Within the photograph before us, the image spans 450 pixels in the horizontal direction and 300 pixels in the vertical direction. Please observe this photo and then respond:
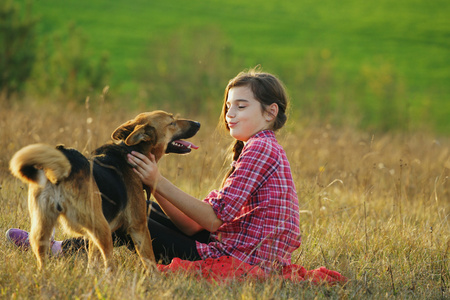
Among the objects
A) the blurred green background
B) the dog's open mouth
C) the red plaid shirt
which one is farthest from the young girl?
the blurred green background

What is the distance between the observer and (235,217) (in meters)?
3.79

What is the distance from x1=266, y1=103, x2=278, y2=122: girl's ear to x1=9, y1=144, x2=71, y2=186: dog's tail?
1674mm

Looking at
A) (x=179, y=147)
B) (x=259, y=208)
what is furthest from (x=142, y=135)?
(x=259, y=208)

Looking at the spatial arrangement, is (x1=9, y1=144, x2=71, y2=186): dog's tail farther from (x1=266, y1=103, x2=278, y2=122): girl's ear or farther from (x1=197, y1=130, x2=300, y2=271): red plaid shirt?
(x1=266, y1=103, x2=278, y2=122): girl's ear

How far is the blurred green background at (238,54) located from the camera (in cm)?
1516

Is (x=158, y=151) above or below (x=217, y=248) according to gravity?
above

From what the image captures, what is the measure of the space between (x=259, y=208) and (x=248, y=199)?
0.13 metres

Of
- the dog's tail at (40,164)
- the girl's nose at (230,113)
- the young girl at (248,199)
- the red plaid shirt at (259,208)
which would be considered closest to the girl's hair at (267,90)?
the young girl at (248,199)

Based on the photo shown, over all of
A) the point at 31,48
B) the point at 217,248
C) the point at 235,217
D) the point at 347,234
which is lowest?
the point at 347,234

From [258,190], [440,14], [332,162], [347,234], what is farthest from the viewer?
[440,14]

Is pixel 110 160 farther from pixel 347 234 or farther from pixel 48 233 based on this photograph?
pixel 347 234

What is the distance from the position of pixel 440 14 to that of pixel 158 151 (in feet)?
180

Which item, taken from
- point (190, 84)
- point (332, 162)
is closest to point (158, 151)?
point (332, 162)

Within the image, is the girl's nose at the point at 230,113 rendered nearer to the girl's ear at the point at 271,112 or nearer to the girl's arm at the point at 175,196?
the girl's ear at the point at 271,112
